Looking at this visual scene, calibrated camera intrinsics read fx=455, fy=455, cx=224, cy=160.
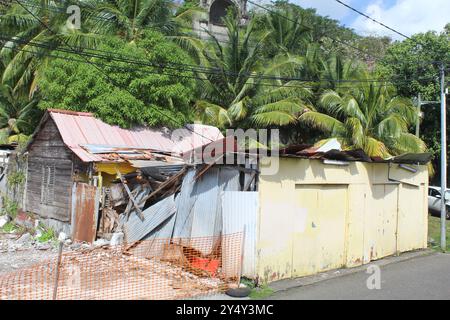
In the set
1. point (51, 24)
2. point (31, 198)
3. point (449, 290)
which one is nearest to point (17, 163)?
point (31, 198)

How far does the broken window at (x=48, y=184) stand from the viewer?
14.2 metres

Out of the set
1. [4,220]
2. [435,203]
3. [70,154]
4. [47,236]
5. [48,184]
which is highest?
[70,154]

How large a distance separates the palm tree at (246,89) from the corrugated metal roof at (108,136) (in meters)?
3.11

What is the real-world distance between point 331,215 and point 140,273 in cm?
461

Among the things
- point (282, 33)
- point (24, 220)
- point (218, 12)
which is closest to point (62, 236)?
point (24, 220)

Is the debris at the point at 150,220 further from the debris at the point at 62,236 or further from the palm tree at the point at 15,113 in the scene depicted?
the palm tree at the point at 15,113

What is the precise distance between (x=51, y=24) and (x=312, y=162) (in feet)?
46.1

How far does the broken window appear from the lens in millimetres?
14234

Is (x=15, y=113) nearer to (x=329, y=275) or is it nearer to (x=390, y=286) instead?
(x=329, y=275)

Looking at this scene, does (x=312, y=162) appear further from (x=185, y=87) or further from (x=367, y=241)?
(x=185, y=87)

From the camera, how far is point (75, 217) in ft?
42.3

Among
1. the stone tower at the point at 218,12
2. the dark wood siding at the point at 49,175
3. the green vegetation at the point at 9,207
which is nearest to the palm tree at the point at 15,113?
the green vegetation at the point at 9,207

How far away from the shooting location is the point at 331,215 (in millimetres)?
10805

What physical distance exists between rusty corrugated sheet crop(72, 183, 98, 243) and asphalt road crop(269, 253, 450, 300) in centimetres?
583
